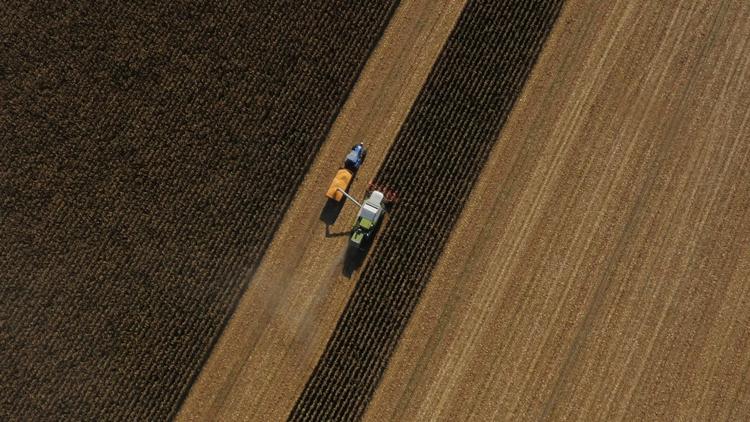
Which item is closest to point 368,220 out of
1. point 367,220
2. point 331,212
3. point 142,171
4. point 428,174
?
point 367,220

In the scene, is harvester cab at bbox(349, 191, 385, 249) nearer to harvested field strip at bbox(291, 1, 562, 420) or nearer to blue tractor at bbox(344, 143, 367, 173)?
harvested field strip at bbox(291, 1, 562, 420)

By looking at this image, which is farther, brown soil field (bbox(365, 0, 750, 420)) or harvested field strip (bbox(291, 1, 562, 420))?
harvested field strip (bbox(291, 1, 562, 420))

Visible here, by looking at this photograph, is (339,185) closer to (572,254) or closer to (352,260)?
(352,260)

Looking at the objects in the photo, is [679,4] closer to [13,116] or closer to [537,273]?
[537,273]

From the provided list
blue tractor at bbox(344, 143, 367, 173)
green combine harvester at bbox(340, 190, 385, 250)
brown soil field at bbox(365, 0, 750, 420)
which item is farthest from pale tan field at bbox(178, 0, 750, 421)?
green combine harvester at bbox(340, 190, 385, 250)


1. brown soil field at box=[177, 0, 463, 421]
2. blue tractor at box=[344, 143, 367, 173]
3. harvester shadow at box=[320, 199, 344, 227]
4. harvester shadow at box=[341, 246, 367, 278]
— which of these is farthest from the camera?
harvester shadow at box=[320, 199, 344, 227]

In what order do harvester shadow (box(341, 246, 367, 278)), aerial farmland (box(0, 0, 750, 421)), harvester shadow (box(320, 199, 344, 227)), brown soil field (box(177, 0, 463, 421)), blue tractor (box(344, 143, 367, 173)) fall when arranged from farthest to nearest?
1. harvester shadow (box(320, 199, 344, 227))
2. harvester shadow (box(341, 246, 367, 278))
3. blue tractor (box(344, 143, 367, 173))
4. brown soil field (box(177, 0, 463, 421))
5. aerial farmland (box(0, 0, 750, 421))

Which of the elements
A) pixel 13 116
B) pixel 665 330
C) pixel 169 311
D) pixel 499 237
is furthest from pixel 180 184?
pixel 665 330
